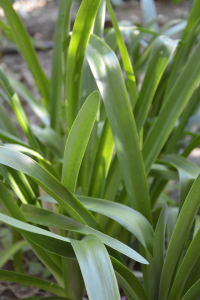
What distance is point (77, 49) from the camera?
538mm

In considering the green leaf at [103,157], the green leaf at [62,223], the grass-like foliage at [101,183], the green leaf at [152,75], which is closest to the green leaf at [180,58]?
the grass-like foliage at [101,183]

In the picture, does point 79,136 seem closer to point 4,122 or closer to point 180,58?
point 4,122

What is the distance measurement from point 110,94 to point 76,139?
14 centimetres

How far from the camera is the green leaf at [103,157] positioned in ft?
2.02

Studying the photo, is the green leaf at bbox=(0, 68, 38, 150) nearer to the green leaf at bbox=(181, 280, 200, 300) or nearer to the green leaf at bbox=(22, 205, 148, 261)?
the green leaf at bbox=(22, 205, 148, 261)

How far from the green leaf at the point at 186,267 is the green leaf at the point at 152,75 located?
0.28m

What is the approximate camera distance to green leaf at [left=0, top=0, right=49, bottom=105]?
674 mm

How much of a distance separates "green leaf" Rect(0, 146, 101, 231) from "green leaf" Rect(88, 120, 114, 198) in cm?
12

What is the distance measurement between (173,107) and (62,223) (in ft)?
1.14

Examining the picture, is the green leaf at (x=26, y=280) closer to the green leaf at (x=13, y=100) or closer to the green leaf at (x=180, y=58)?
the green leaf at (x=13, y=100)

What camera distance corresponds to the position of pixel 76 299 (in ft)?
2.03

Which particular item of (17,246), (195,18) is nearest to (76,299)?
(17,246)

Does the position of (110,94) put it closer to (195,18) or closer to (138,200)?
(138,200)

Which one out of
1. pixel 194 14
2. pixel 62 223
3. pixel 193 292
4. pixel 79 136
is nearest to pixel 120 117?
pixel 79 136
